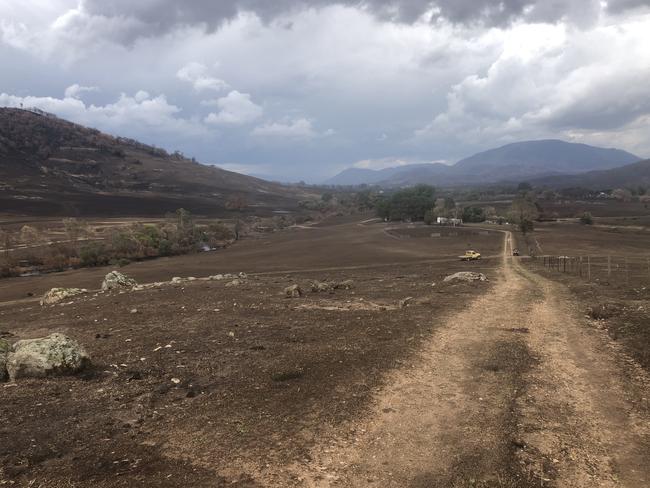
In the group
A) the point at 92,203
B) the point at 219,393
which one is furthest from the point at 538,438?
the point at 92,203

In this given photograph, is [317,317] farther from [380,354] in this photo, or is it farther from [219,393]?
[219,393]

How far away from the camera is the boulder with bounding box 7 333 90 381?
12812 millimetres

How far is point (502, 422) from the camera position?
400 inches

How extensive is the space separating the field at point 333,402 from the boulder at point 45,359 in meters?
0.37

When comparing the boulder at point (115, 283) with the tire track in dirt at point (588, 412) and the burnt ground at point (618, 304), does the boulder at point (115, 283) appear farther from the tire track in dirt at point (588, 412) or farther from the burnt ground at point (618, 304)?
the burnt ground at point (618, 304)

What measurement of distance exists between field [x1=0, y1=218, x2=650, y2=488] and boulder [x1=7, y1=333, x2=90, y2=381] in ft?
1.21

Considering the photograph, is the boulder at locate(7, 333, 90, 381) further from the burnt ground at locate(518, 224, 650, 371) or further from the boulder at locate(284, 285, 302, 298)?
the burnt ground at locate(518, 224, 650, 371)

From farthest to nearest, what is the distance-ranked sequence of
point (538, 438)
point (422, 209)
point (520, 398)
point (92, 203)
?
point (92, 203) → point (422, 209) → point (520, 398) → point (538, 438)

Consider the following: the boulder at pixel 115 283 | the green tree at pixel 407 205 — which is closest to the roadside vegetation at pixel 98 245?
the boulder at pixel 115 283

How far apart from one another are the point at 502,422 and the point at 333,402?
3873 millimetres

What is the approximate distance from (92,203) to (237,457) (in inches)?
7456

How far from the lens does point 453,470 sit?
8.34m

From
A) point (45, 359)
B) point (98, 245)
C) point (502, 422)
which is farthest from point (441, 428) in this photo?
point (98, 245)

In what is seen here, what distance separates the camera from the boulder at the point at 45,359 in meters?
12.8
